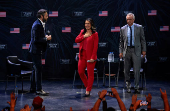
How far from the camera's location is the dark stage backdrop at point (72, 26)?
748cm

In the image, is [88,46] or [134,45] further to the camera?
[134,45]

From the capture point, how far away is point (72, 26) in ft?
25.3

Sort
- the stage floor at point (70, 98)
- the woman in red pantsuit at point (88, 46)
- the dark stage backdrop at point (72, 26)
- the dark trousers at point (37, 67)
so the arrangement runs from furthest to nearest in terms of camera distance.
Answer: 1. the dark stage backdrop at point (72, 26)
2. the dark trousers at point (37, 67)
3. the woman in red pantsuit at point (88, 46)
4. the stage floor at point (70, 98)

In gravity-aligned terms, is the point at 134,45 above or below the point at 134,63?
above

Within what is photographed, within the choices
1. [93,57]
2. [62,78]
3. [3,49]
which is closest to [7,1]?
[3,49]

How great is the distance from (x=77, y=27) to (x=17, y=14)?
5.99 feet

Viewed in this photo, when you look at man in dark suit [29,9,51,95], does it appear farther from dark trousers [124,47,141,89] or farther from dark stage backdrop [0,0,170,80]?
dark stage backdrop [0,0,170,80]

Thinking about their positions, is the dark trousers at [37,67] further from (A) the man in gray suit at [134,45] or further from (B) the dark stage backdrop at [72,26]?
(B) the dark stage backdrop at [72,26]

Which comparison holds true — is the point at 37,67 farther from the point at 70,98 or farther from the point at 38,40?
the point at 70,98

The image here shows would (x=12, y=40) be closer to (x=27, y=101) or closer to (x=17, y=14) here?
(x=17, y=14)

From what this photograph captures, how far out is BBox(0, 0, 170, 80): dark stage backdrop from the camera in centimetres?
748

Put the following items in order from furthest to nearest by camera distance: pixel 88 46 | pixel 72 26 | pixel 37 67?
pixel 72 26
pixel 37 67
pixel 88 46

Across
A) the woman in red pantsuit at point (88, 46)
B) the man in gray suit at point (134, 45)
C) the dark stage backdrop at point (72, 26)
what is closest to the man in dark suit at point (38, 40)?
the woman in red pantsuit at point (88, 46)

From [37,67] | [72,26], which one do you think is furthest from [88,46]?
[72,26]
